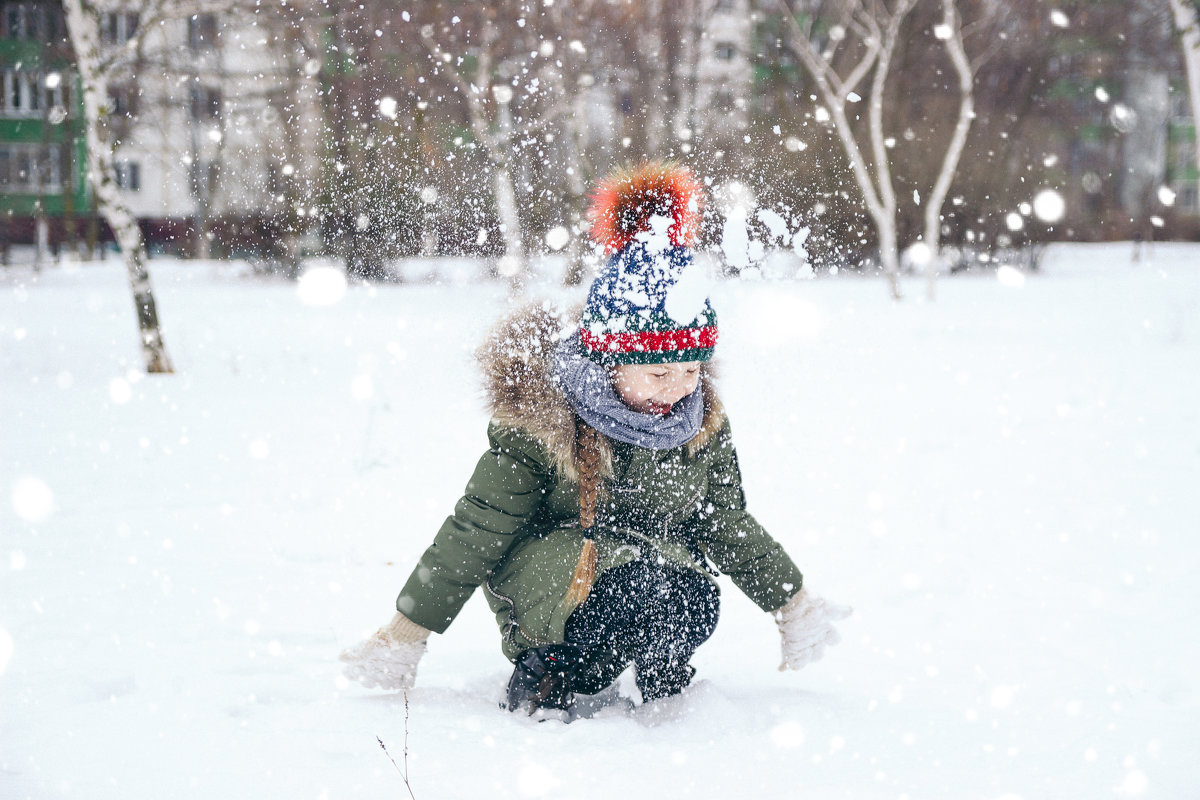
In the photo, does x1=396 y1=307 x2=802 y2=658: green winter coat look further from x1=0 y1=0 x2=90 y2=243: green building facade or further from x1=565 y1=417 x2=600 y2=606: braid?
x1=0 y1=0 x2=90 y2=243: green building facade

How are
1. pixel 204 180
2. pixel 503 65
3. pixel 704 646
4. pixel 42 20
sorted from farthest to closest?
pixel 204 180, pixel 42 20, pixel 503 65, pixel 704 646

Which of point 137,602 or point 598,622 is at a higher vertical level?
point 598,622

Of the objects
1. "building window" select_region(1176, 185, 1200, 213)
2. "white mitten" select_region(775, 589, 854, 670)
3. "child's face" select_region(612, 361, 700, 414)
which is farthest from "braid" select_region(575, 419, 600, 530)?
"building window" select_region(1176, 185, 1200, 213)

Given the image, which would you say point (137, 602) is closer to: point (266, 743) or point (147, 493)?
point (266, 743)

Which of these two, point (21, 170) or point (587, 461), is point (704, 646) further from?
point (21, 170)

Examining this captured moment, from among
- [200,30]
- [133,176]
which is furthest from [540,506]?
[133,176]

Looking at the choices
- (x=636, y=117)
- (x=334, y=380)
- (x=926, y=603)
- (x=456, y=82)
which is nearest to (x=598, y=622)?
(x=926, y=603)

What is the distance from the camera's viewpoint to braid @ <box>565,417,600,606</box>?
6.88 ft

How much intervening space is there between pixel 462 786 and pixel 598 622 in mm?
450

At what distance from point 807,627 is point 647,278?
917 millimetres

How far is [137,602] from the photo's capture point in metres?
3.01

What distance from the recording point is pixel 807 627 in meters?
2.33

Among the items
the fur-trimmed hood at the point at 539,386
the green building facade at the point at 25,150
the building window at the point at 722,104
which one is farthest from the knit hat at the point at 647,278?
the green building facade at the point at 25,150

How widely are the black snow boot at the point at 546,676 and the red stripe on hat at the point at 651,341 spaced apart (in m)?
0.69
